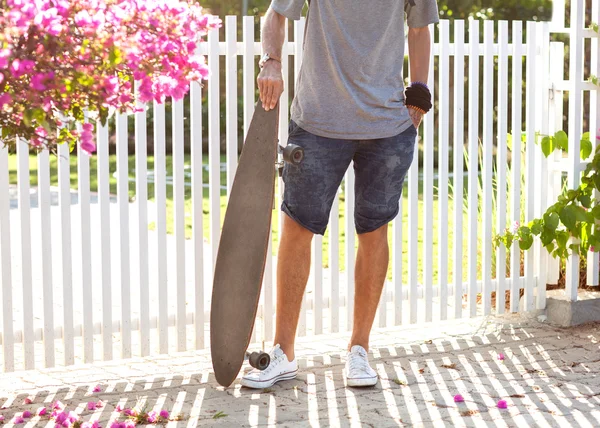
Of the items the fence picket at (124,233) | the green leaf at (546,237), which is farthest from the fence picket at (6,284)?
the green leaf at (546,237)

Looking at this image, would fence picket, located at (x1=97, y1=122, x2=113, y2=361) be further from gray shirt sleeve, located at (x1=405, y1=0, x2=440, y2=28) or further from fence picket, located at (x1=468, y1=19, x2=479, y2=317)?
fence picket, located at (x1=468, y1=19, x2=479, y2=317)

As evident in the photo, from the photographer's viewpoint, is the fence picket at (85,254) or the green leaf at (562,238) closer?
the fence picket at (85,254)

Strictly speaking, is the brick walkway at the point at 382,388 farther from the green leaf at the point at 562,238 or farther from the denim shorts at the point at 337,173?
the denim shorts at the point at 337,173

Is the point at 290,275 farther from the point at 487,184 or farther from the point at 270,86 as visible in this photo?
the point at 487,184

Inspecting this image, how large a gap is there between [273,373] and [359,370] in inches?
14.2

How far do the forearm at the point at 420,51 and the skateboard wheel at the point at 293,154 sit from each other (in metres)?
0.66

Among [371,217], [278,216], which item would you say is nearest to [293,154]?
[371,217]

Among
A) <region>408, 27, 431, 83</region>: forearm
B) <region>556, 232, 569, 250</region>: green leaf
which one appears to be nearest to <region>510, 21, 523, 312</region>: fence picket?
<region>556, 232, 569, 250</region>: green leaf

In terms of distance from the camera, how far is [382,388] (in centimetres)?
405

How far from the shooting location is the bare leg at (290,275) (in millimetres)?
4039

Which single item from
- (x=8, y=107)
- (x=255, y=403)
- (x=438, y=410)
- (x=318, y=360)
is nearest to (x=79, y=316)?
(x=318, y=360)

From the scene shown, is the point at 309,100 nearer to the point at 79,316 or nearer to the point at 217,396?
the point at 217,396

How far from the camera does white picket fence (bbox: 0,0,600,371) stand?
13.9 ft

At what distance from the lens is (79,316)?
5992 mm
